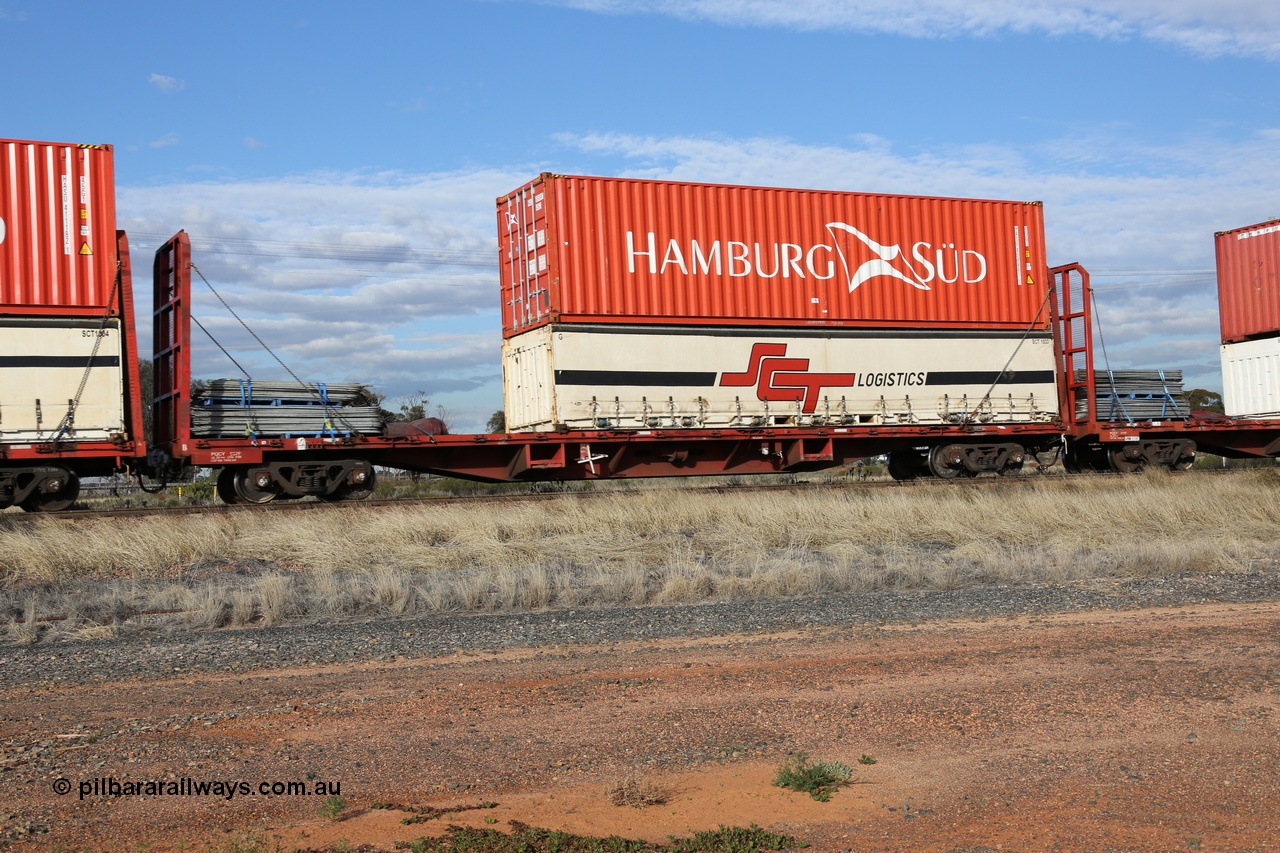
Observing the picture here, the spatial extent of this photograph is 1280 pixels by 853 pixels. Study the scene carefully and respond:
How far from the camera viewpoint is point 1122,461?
64.8ft

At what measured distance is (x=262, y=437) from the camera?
48.8 ft

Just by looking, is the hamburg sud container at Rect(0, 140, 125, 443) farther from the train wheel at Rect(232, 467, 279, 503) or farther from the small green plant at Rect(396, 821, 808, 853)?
the small green plant at Rect(396, 821, 808, 853)

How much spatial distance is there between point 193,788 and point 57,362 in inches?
446

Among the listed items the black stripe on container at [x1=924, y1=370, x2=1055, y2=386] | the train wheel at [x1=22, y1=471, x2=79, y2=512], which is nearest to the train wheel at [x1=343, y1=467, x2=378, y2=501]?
the train wheel at [x1=22, y1=471, x2=79, y2=512]

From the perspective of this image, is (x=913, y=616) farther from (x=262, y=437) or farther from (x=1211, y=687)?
(x=262, y=437)

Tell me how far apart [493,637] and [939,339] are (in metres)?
12.7

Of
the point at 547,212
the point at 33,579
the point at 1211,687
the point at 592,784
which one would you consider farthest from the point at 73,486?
the point at 1211,687

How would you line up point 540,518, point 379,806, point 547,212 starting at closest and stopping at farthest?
point 379,806 < point 540,518 < point 547,212

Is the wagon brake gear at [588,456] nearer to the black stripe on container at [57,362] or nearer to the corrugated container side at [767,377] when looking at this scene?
the corrugated container side at [767,377]

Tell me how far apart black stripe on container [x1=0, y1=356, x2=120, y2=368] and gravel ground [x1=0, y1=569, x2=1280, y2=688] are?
25.5ft

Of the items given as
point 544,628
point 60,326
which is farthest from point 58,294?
point 544,628

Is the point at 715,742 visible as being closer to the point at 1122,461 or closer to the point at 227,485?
the point at 227,485

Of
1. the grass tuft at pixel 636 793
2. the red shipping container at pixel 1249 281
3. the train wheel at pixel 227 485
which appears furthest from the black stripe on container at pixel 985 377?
the grass tuft at pixel 636 793

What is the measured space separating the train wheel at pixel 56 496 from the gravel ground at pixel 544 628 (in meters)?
7.80
